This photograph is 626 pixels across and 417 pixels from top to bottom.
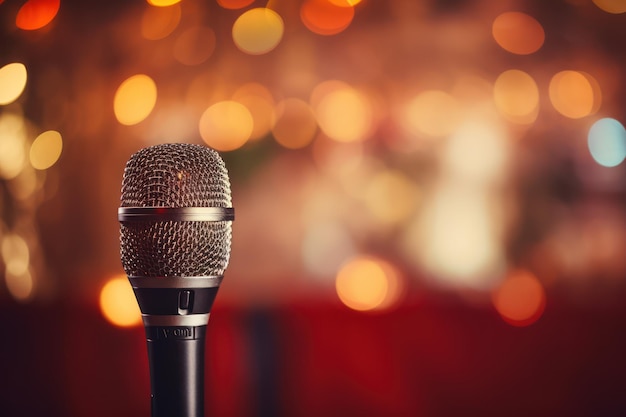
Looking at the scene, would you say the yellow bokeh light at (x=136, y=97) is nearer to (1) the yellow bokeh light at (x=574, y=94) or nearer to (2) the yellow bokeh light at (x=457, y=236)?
(2) the yellow bokeh light at (x=457, y=236)

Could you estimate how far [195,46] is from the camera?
205 centimetres

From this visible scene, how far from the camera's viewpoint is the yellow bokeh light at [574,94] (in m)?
1.91

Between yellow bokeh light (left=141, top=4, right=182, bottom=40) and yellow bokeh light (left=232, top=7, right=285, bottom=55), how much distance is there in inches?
6.9

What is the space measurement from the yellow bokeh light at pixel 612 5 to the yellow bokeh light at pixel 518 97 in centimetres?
25

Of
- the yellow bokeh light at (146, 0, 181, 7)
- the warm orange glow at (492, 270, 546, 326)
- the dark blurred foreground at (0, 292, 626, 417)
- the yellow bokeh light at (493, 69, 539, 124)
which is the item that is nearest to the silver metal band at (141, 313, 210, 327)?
the dark blurred foreground at (0, 292, 626, 417)

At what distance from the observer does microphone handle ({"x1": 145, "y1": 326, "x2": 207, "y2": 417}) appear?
68cm

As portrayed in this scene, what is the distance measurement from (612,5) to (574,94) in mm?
241

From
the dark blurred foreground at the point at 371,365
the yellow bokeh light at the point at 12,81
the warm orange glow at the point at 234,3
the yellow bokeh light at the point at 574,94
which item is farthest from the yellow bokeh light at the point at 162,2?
the yellow bokeh light at the point at 574,94

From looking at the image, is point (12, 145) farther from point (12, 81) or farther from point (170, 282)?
point (170, 282)

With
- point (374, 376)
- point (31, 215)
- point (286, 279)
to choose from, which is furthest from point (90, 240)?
point (374, 376)

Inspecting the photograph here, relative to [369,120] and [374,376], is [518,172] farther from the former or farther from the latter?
[374,376]

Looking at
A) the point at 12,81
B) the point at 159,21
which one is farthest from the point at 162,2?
the point at 12,81

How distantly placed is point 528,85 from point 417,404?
0.82 m

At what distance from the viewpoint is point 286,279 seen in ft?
6.44
